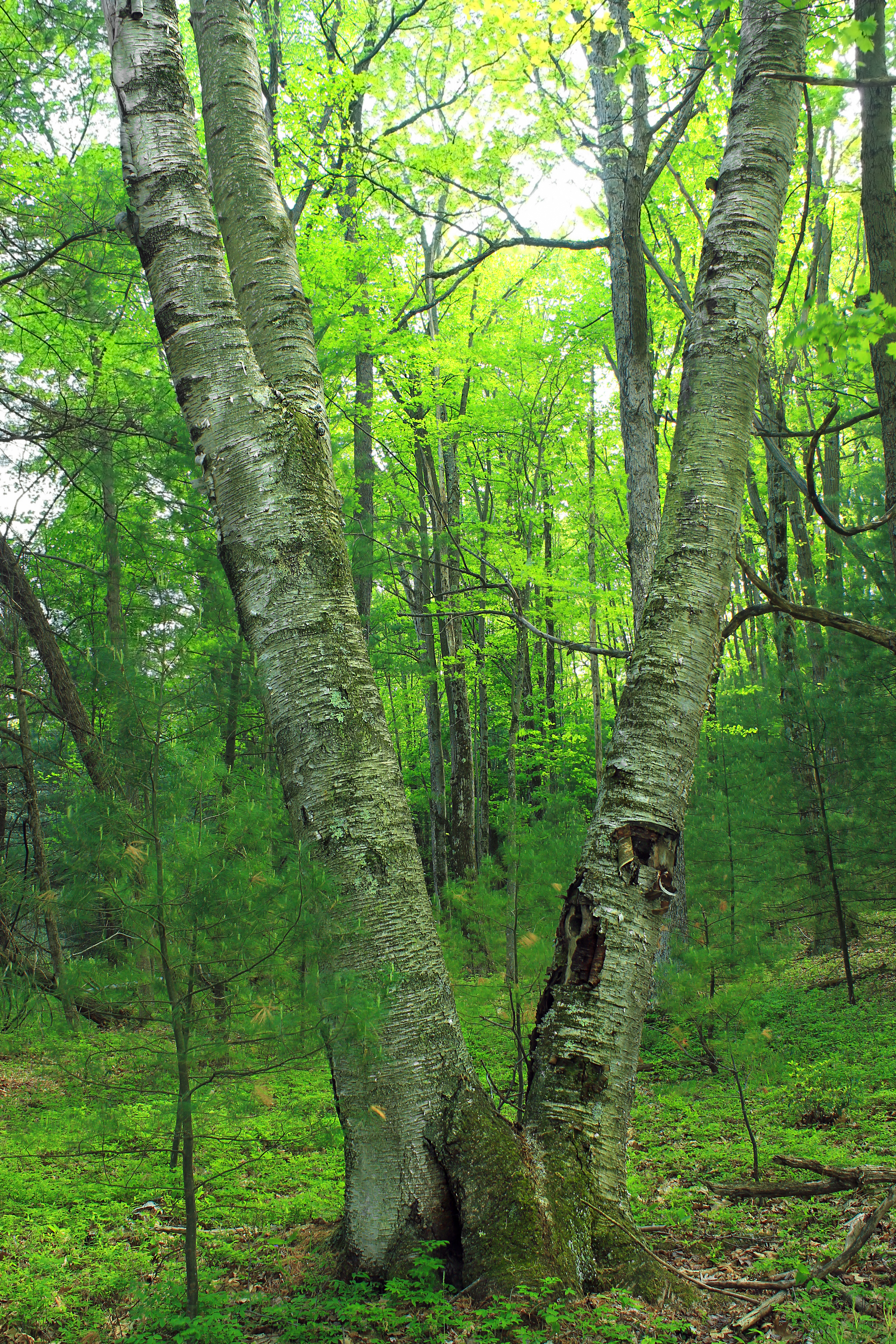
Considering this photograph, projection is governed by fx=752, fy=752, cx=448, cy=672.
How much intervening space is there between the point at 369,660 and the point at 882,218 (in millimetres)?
4401

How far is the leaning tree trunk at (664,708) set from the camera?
213 centimetres

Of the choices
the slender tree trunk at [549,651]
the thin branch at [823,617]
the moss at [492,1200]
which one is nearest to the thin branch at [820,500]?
the thin branch at [823,617]

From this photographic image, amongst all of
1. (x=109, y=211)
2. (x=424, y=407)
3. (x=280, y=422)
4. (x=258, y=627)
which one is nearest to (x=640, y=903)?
(x=258, y=627)

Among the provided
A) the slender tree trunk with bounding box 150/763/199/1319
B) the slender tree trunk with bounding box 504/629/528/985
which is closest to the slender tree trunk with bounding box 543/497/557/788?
the slender tree trunk with bounding box 504/629/528/985

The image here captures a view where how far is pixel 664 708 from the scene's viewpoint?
2363mm

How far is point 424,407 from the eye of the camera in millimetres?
10359

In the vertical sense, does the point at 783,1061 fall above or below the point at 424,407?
below

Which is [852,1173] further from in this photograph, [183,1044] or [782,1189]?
[183,1044]

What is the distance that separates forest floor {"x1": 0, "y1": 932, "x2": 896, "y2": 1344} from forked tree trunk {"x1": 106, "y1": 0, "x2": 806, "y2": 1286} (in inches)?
8.1

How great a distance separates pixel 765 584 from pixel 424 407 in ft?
27.7

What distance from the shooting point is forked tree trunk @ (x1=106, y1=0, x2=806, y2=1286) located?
2.08 m

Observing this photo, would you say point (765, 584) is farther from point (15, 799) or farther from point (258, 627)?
point (15, 799)

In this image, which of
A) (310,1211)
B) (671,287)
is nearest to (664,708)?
(310,1211)

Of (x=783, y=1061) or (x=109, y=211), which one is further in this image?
(x=109, y=211)
